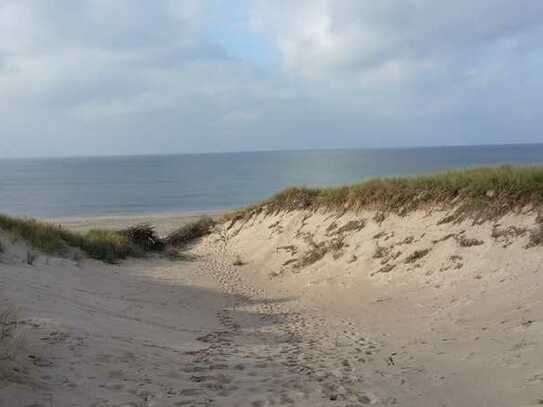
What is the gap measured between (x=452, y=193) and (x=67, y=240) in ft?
41.3

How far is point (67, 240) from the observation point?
62.3ft

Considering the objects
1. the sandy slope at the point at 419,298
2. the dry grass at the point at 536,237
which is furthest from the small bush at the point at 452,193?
the dry grass at the point at 536,237

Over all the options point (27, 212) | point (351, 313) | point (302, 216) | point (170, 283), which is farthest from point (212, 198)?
point (351, 313)

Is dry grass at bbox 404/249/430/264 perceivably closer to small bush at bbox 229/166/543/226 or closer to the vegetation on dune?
small bush at bbox 229/166/543/226

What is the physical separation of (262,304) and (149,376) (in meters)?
7.56

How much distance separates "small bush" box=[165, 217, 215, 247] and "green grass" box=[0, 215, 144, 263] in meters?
3.34

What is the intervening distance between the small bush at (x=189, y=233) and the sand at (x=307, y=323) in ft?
17.6

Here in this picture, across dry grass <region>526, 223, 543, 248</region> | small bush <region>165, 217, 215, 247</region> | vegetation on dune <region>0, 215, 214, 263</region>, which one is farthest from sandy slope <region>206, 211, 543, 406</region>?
small bush <region>165, 217, 215, 247</region>

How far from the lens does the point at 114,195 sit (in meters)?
70.8

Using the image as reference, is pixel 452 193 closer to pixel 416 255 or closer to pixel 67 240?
pixel 416 255

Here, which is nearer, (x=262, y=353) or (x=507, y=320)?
(x=262, y=353)

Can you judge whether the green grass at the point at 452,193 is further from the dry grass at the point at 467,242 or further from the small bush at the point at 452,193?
the dry grass at the point at 467,242

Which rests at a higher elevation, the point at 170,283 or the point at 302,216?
the point at 302,216

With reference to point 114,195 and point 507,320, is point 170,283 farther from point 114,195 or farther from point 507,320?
point 114,195
